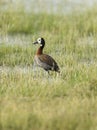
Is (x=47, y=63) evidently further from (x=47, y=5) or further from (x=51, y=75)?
(x=47, y=5)

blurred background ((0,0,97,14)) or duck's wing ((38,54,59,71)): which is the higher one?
blurred background ((0,0,97,14))

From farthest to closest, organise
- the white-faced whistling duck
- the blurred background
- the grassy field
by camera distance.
Answer: 1. the blurred background
2. the white-faced whistling duck
3. the grassy field

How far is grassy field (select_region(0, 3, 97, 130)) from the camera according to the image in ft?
23.4

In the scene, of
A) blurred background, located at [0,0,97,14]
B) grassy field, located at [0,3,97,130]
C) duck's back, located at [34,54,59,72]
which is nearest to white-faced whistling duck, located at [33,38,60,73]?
duck's back, located at [34,54,59,72]

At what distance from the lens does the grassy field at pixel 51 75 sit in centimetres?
712

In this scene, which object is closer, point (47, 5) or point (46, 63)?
point (46, 63)

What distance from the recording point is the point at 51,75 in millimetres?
10391

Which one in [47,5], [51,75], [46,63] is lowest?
[51,75]

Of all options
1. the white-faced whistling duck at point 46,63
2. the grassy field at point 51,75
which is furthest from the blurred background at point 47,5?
the white-faced whistling duck at point 46,63

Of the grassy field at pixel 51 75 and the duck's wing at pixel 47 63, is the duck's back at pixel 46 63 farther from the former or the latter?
the grassy field at pixel 51 75

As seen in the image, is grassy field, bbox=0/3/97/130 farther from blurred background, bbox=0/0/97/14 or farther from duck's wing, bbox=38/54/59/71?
blurred background, bbox=0/0/97/14

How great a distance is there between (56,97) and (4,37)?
481cm

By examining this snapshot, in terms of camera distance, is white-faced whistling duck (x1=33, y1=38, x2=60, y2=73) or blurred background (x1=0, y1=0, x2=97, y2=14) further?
blurred background (x1=0, y1=0, x2=97, y2=14)

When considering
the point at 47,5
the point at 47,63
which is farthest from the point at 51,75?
the point at 47,5
